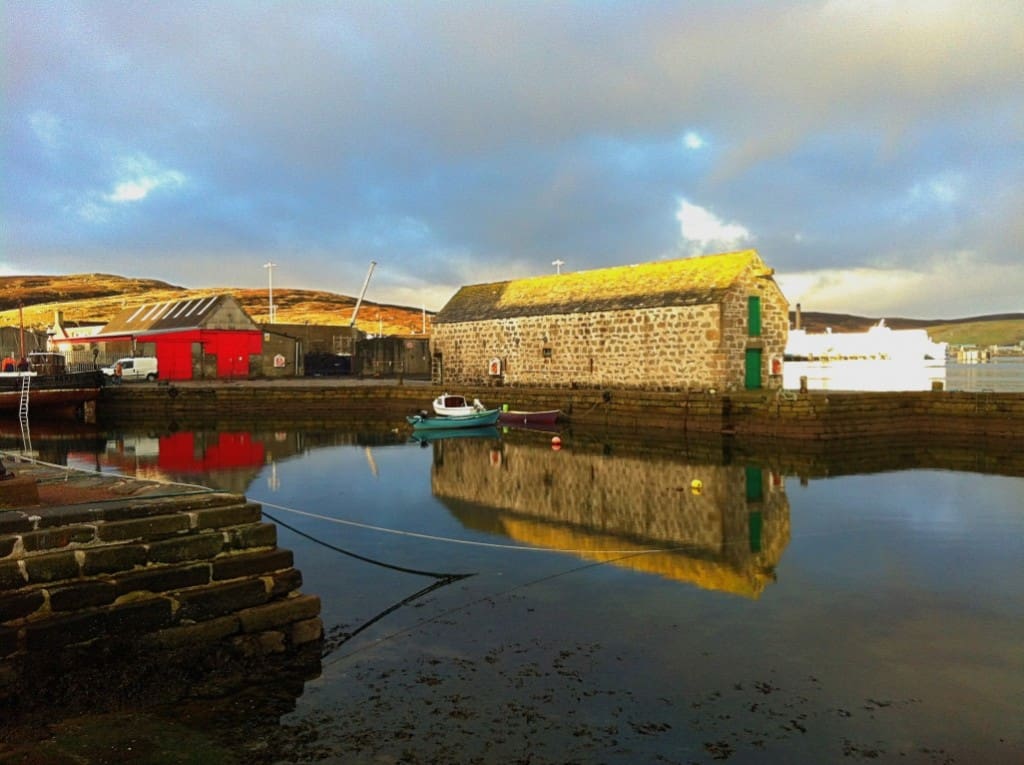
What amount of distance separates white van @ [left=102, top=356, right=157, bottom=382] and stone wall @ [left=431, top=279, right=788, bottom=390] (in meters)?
24.3

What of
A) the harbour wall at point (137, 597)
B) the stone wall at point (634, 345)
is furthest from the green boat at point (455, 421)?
the harbour wall at point (137, 597)

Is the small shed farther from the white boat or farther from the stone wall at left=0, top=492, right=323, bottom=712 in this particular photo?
the stone wall at left=0, top=492, right=323, bottom=712

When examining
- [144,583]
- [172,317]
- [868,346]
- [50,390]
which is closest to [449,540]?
[144,583]

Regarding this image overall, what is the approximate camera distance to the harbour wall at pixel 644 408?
98.9 ft

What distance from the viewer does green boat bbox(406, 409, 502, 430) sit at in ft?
116

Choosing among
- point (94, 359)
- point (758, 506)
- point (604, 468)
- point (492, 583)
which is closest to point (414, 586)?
point (492, 583)

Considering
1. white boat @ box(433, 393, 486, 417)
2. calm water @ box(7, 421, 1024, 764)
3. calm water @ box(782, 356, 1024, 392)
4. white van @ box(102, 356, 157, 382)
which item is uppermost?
white van @ box(102, 356, 157, 382)

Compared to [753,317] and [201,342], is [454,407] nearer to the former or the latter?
[753,317]

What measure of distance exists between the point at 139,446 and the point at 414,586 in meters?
24.7

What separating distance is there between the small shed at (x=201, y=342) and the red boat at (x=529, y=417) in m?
28.3

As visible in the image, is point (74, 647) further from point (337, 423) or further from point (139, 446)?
point (337, 423)

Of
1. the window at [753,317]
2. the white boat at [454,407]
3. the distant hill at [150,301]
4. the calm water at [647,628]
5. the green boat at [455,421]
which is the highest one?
the distant hill at [150,301]

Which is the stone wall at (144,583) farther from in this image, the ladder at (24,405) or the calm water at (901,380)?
the ladder at (24,405)

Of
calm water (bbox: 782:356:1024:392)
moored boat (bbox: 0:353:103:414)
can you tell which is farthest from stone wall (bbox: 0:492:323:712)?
moored boat (bbox: 0:353:103:414)
